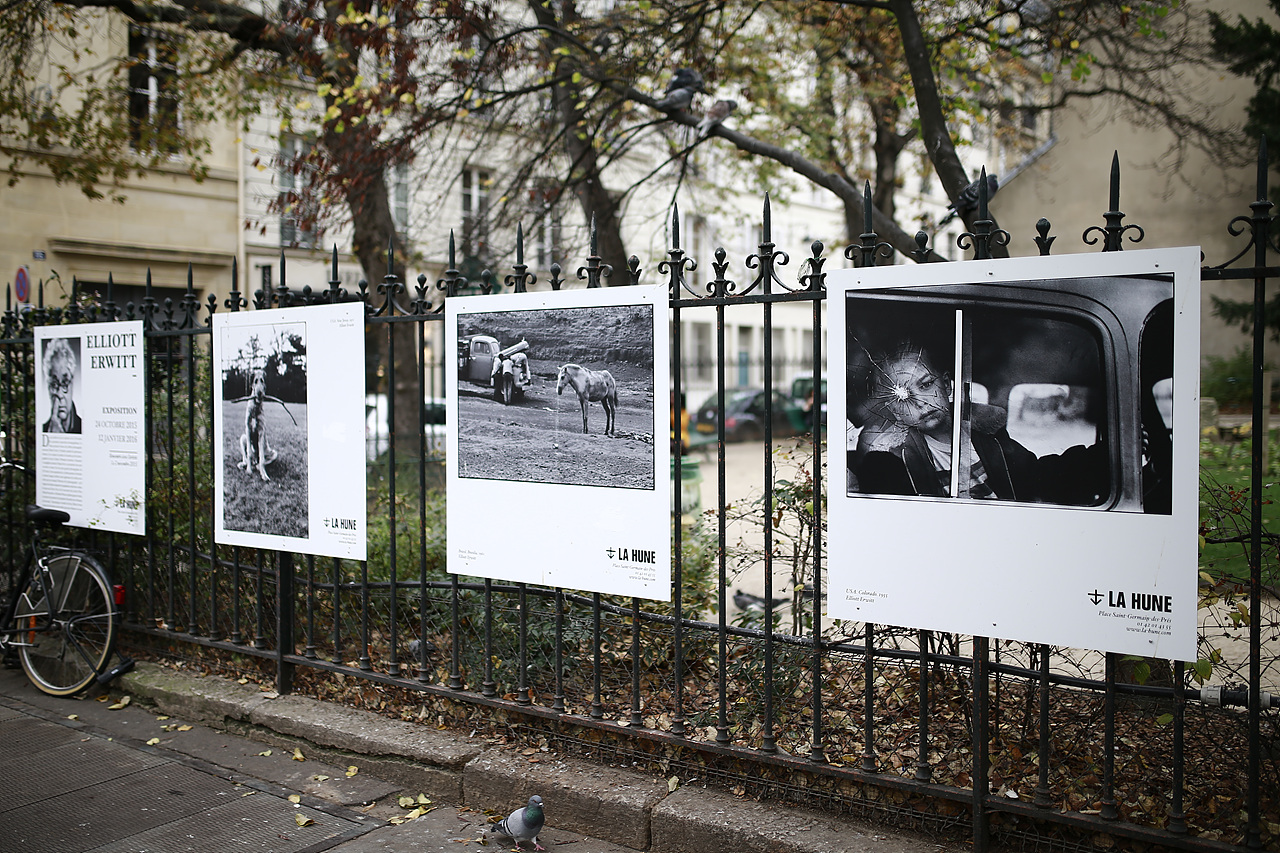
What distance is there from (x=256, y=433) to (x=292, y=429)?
0.97 feet

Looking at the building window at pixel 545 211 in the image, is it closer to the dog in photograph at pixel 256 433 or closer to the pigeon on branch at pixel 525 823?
the dog in photograph at pixel 256 433

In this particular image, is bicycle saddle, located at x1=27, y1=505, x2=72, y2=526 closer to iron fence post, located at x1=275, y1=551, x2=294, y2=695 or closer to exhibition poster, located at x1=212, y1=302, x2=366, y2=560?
exhibition poster, located at x1=212, y1=302, x2=366, y2=560

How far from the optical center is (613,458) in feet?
12.8

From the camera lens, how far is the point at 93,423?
6105mm

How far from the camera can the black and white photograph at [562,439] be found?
3.83 meters

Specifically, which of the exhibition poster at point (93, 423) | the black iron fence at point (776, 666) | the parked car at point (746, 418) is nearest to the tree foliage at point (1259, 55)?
the parked car at point (746, 418)

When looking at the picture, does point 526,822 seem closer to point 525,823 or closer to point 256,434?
point 525,823

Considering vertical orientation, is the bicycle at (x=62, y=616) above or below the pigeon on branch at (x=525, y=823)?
above

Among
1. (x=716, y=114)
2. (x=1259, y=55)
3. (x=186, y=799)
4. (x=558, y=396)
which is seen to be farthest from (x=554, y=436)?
(x=1259, y=55)

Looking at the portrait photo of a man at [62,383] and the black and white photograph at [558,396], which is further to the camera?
the portrait photo of a man at [62,383]

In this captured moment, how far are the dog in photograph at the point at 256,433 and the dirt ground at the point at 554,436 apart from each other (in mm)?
1429

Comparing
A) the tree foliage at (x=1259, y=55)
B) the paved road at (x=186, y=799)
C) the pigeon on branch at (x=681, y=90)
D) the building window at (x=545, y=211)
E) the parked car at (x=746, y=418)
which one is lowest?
the paved road at (x=186, y=799)

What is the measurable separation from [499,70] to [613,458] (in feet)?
19.9

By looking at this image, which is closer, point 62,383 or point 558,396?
point 558,396
